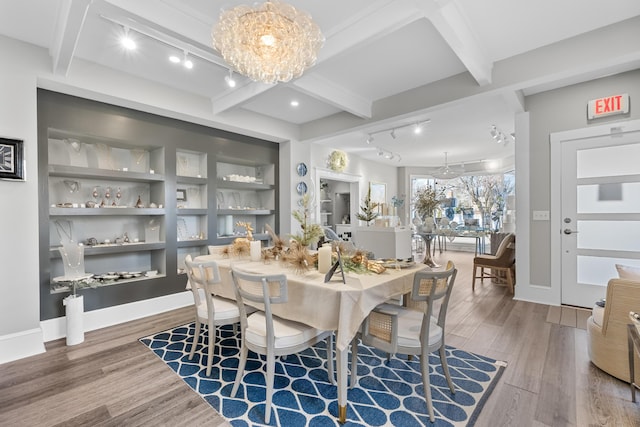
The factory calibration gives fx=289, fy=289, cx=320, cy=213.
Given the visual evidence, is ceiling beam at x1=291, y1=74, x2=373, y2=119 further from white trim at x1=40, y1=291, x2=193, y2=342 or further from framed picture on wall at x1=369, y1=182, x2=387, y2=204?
framed picture on wall at x1=369, y1=182, x2=387, y2=204

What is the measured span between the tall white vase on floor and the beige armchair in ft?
14.7

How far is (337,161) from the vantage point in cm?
662

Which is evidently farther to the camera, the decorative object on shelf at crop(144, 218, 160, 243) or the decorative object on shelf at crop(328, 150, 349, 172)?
the decorative object on shelf at crop(328, 150, 349, 172)

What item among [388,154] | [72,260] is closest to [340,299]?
[72,260]

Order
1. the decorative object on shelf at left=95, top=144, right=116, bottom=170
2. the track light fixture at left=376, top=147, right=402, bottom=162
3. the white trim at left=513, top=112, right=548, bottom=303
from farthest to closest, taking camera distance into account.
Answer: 1. the track light fixture at left=376, top=147, right=402, bottom=162
2. the white trim at left=513, top=112, right=548, bottom=303
3. the decorative object on shelf at left=95, top=144, right=116, bottom=170

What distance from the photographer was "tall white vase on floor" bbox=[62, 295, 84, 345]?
2801mm

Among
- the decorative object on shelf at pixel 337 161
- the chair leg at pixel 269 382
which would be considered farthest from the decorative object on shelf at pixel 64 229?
the decorative object on shelf at pixel 337 161

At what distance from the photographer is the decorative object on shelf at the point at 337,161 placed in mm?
6562

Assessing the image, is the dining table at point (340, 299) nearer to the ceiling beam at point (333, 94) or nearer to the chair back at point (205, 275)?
the chair back at point (205, 275)

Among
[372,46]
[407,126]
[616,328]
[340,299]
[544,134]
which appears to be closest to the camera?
[340,299]

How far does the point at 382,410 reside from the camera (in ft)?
5.93

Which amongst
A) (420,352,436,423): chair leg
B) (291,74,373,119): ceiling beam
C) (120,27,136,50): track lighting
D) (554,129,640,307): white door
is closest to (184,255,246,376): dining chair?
(420,352,436,423): chair leg

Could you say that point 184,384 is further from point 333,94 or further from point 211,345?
point 333,94

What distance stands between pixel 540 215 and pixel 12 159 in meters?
5.83
